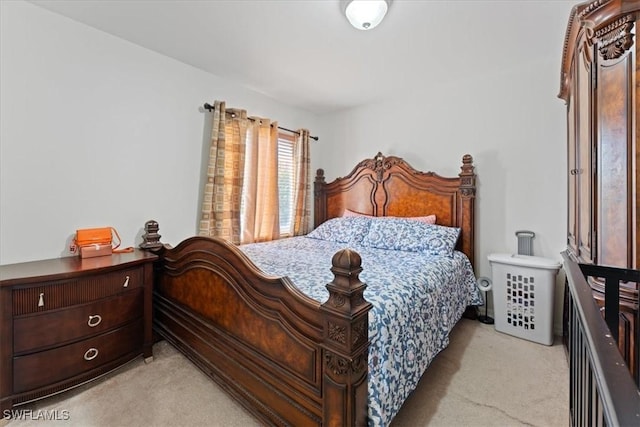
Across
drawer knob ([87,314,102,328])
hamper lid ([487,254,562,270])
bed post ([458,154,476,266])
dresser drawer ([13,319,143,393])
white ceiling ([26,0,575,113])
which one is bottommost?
dresser drawer ([13,319,143,393])

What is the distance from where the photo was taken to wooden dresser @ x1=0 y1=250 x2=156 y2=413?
155 cm

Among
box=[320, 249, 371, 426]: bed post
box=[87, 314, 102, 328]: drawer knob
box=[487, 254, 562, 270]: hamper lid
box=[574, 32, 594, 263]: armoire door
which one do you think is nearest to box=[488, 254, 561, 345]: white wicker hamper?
box=[487, 254, 562, 270]: hamper lid

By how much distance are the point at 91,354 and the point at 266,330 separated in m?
1.24

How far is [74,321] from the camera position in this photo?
5.68 feet

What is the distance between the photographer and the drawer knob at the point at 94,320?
1.79m

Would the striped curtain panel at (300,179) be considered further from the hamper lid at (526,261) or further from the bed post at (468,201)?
the hamper lid at (526,261)

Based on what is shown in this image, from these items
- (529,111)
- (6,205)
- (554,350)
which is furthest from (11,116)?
(554,350)

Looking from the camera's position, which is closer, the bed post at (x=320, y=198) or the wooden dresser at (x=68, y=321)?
the wooden dresser at (x=68, y=321)

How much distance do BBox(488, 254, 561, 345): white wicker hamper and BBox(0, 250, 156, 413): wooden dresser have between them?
2872 millimetres

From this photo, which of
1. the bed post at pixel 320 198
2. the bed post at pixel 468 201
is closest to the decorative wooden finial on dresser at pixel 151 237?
the bed post at pixel 320 198

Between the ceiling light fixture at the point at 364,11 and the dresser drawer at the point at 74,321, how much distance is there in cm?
235

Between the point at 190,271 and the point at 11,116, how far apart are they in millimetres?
1488

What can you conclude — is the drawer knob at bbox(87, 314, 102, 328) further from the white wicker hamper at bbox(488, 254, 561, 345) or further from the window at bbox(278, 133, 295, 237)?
the white wicker hamper at bbox(488, 254, 561, 345)

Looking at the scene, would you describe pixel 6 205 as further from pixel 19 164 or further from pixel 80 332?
pixel 80 332
